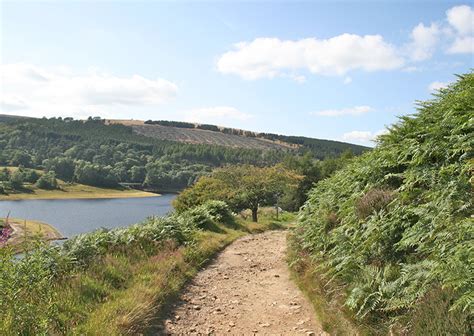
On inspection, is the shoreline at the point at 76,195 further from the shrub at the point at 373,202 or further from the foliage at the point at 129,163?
the shrub at the point at 373,202

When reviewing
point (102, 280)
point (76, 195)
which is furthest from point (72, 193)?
point (102, 280)

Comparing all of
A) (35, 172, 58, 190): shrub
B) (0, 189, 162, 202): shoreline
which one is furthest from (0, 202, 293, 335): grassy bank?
(35, 172, 58, 190): shrub

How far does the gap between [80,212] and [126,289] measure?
93030mm

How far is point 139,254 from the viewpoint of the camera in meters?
11.7

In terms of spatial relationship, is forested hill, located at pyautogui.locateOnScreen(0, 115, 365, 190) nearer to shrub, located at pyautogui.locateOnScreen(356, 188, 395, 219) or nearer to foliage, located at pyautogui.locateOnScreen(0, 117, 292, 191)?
foliage, located at pyautogui.locateOnScreen(0, 117, 292, 191)

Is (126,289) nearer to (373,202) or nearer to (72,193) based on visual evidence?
(373,202)

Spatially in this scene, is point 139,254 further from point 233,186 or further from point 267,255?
point 233,186

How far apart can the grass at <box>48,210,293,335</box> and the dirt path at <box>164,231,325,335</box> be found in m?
0.45

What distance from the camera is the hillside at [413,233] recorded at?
4.79 metres

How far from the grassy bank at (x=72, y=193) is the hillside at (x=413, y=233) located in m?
126

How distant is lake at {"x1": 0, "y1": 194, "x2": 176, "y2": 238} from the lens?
7531 centimetres

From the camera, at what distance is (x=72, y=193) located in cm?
13075

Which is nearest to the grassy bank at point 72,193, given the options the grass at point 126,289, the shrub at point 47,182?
the shrub at point 47,182

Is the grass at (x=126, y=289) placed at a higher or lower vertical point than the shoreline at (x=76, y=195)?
higher
